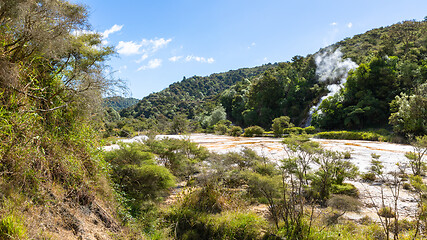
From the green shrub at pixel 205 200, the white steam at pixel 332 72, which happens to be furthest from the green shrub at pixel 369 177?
the white steam at pixel 332 72

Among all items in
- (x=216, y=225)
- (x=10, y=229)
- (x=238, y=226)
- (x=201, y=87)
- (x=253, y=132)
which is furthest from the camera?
(x=201, y=87)

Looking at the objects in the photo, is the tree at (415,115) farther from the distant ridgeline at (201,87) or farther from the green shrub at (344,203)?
the distant ridgeline at (201,87)

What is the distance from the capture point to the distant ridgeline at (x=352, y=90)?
2273 centimetres

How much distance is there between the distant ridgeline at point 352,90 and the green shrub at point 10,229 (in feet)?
65.1

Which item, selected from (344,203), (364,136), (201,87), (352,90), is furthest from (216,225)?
(201,87)

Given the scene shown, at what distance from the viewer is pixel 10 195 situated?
2104 mm

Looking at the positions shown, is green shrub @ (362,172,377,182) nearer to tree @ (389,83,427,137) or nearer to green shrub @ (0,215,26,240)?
green shrub @ (0,215,26,240)

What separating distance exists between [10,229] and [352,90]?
1305 inches

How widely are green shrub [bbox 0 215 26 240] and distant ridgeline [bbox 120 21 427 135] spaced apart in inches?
781

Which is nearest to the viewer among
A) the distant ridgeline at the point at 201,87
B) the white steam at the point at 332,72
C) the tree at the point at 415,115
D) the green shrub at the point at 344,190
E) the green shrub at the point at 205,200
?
the green shrub at the point at 205,200

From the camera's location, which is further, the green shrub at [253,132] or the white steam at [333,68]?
the white steam at [333,68]

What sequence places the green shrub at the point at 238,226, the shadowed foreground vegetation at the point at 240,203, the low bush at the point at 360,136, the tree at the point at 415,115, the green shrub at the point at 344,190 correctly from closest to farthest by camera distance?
the shadowed foreground vegetation at the point at 240,203 < the green shrub at the point at 238,226 < the green shrub at the point at 344,190 < the tree at the point at 415,115 < the low bush at the point at 360,136

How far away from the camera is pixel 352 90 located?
27516mm

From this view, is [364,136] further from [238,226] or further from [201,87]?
[201,87]
